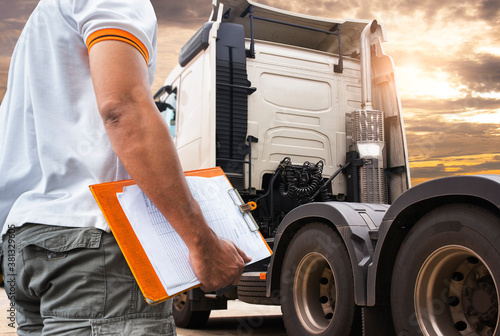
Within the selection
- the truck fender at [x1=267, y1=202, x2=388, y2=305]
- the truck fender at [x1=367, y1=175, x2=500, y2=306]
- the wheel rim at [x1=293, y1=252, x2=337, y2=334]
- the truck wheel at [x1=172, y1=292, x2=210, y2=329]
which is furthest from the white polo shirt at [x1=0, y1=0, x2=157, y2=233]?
the truck wheel at [x1=172, y1=292, x2=210, y2=329]

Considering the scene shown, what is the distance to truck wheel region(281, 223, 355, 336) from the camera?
339 cm

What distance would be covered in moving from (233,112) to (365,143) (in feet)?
4.33

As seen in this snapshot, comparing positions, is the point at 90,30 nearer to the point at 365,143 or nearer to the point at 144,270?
the point at 144,270

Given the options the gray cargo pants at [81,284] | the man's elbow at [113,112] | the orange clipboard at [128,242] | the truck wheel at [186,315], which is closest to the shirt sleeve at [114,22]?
the man's elbow at [113,112]

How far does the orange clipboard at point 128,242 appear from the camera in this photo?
1.24 m

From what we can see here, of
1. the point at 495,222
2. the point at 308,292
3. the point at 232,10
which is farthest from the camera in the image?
the point at 232,10

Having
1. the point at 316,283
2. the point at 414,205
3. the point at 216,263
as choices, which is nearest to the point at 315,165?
the point at 316,283

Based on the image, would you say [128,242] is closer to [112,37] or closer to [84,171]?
[84,171]

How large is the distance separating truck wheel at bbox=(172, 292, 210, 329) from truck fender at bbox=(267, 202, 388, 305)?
177 centimetres

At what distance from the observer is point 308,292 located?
12.4ft

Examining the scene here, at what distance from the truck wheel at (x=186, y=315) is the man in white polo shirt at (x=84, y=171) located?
439 centimetres

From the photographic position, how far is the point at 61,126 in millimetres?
1339

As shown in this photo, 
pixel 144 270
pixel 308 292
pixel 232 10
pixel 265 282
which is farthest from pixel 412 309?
pixel 232 10

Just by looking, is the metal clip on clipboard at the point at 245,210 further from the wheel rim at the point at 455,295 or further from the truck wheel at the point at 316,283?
the truck wheel at the point at 316,283
